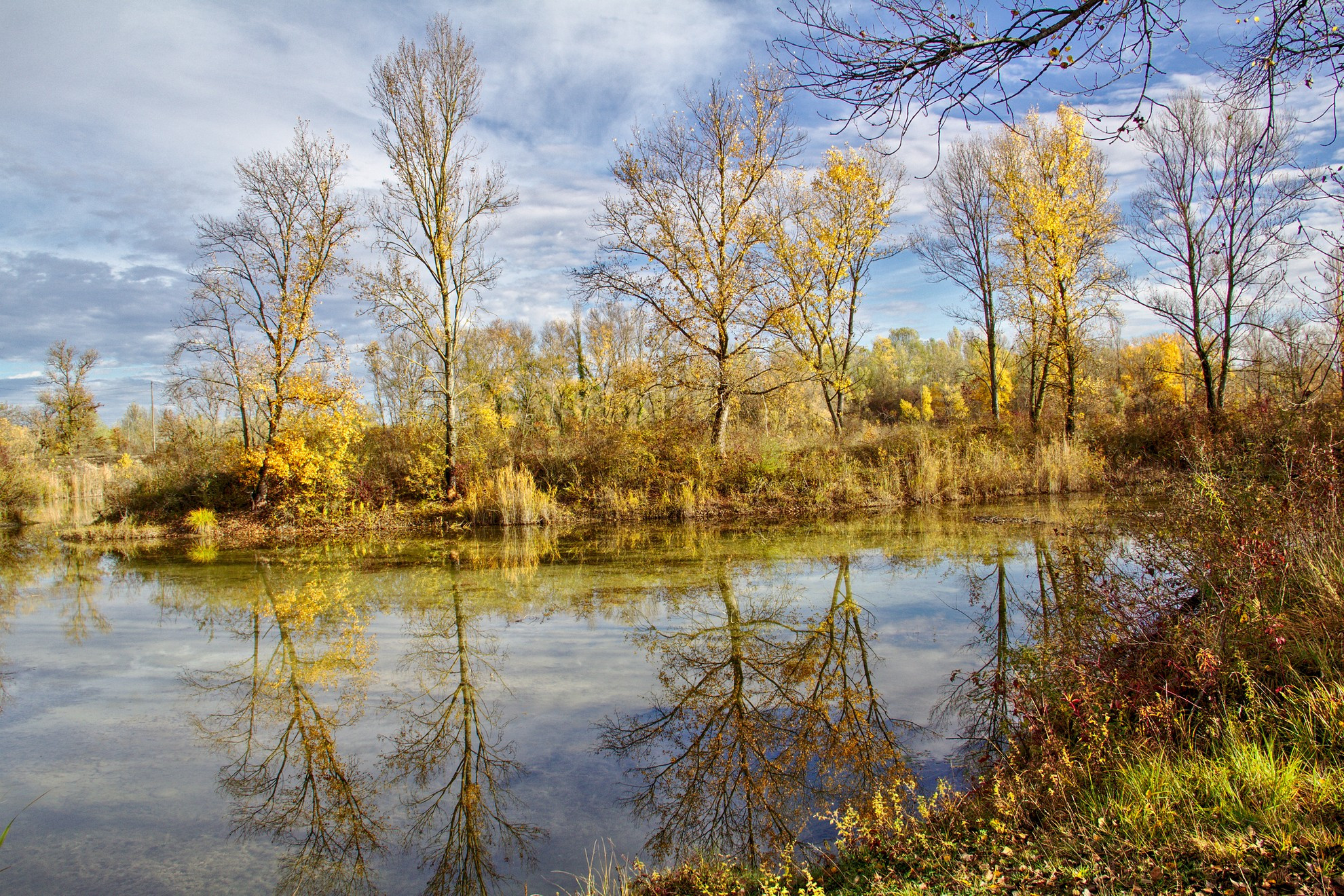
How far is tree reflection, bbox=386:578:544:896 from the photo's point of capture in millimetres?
3547

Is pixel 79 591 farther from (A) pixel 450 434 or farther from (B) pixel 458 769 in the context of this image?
(B) pixel 458 769

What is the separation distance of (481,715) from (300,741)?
1303 millimetres

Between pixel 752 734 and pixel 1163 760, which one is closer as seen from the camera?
pixel 1163 760

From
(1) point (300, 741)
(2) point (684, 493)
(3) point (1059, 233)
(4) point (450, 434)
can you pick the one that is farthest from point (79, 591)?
(3) point (1059, 233)

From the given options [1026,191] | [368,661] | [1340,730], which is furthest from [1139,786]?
[1026,191]

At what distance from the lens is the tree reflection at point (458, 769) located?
3.55 meters

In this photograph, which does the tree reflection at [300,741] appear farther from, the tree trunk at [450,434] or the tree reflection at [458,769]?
the tree trunk at [450,434]

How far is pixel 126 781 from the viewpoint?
455cm

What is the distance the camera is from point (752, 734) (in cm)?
458

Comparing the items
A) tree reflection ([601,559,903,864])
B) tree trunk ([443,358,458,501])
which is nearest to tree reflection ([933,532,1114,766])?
tree reflection ([601,559,903,864])

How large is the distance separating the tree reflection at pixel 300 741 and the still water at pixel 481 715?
0.07 ft

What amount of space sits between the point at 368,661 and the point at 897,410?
55.8 meters

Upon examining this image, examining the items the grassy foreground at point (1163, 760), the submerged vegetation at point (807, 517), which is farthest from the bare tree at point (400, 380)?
the grassy foreground at point (1163, 760)

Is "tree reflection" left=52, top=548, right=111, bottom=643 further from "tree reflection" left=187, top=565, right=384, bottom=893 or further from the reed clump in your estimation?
the reed clump
